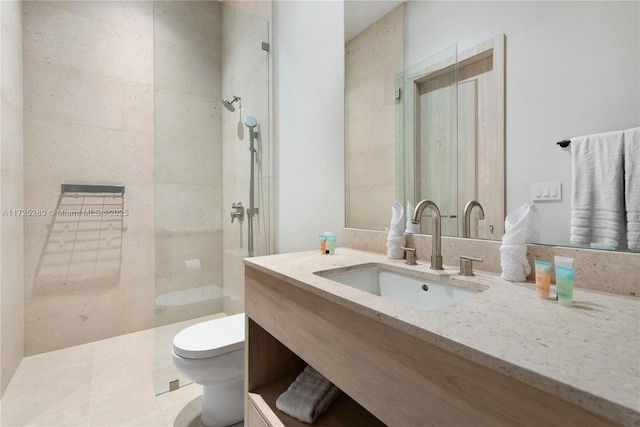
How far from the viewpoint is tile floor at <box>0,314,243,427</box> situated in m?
1.41

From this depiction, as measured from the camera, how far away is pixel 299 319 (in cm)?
85

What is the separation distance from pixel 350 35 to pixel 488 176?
1044mm

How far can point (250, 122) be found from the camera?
203cm

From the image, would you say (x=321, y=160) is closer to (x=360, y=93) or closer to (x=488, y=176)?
(x=360, y=93)

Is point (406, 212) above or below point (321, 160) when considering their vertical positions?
below

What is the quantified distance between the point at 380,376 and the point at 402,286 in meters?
0.47

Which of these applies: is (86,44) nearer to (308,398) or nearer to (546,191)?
(308,398)

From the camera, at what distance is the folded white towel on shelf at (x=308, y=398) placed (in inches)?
37.8

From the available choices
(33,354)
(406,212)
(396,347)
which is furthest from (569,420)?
(33,354)

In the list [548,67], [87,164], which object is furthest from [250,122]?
[548,67]

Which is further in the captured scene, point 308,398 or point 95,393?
point 95,393

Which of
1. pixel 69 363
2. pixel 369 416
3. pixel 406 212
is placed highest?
pixel 406 212

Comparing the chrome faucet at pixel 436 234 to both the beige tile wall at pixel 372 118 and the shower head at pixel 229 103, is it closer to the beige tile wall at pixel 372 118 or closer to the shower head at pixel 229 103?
the beige tile wall at pixel 372 118

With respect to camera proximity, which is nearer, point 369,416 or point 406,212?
point 369,416
